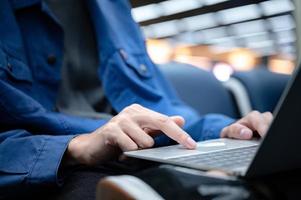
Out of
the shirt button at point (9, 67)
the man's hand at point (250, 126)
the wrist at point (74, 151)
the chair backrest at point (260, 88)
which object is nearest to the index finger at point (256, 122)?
the man's hand at point (250, 126)

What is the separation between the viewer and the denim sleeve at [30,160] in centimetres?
47

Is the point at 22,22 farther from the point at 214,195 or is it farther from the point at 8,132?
the point at 214,195

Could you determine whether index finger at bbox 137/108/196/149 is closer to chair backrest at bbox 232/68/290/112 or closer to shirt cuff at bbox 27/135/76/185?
shirt cuff at bbox 27/135/76/185

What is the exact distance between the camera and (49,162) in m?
0.47

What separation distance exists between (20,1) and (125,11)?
0.93ft

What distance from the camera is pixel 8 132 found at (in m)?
0.52

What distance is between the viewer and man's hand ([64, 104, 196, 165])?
0.44 meters

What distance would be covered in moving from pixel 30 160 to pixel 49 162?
0.03 meters

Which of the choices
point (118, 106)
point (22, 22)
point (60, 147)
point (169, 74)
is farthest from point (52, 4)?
point (169, 74)

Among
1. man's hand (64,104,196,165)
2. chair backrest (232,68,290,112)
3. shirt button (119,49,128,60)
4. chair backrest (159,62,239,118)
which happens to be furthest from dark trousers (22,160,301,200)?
chair backrest (232,68,290,112)

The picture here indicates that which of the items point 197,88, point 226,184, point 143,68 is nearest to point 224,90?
point 197,88

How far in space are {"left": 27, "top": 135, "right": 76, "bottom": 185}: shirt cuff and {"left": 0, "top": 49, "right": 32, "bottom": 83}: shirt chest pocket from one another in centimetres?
14

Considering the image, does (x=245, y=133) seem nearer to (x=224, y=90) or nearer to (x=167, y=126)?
(x=167, y=126)

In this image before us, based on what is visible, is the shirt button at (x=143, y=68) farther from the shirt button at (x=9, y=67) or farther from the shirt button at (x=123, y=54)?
the shirt button at (x=9, y=67)
